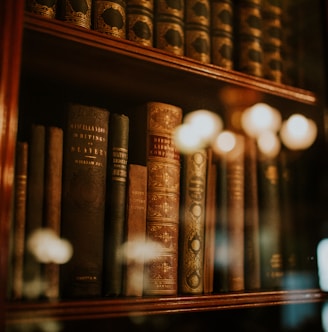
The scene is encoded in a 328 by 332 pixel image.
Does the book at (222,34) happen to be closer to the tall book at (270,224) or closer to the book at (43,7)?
the tall book at (270,224)

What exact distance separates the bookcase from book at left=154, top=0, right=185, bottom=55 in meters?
0.05

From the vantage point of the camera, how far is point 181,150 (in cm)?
87

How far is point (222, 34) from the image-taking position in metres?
0.97

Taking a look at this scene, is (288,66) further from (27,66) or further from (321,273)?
(27,66)

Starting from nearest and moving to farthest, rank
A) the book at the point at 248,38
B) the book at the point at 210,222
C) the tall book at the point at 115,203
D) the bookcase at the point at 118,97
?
the bookcase at the point at 118,97
the tall book at the point at 115,203
the book at the point at 210,222
the book at the point at 248,38

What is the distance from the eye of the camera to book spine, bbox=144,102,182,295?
794mm

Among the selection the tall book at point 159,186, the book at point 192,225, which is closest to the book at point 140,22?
the tall book at point 159,186

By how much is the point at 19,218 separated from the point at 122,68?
331mm

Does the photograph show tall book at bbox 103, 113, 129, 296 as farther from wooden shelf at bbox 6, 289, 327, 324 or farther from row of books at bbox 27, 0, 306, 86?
row of books at bbox 27, 0, 306, 86

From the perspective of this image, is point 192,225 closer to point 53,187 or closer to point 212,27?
point 53,187

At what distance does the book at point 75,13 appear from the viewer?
77cm

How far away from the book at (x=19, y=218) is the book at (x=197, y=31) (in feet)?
1.31

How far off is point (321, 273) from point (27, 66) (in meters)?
0.72

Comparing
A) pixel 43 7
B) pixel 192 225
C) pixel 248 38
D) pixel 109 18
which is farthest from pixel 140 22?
pixel 192 225
